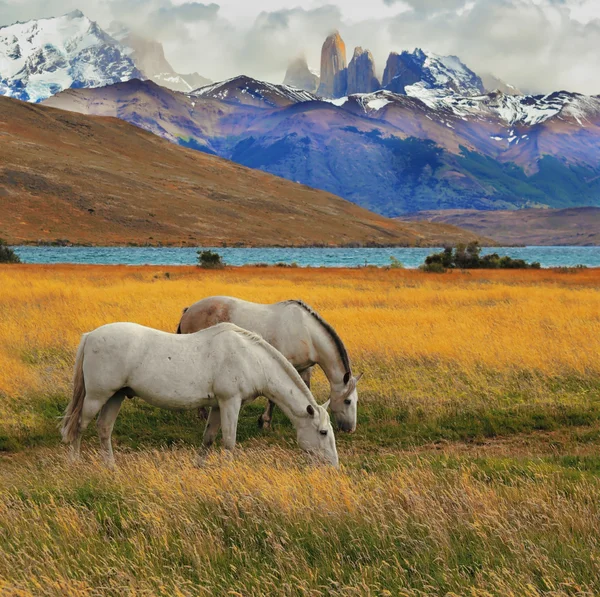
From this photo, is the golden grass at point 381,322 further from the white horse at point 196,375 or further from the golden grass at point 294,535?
the golden grass at point 294,535

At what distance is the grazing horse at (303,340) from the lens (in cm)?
1024

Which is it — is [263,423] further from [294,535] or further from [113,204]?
[113,204]

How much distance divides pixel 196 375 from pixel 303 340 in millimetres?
3143

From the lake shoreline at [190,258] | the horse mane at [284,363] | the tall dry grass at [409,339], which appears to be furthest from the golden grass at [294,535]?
the lake shoreline at [190,258]

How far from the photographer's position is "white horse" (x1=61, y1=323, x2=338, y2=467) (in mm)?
8266

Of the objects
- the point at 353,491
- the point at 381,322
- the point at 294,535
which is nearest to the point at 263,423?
→ the point at 353,491

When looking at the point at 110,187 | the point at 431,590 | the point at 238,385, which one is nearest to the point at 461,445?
the point at 238,385

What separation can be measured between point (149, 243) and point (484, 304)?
115 m

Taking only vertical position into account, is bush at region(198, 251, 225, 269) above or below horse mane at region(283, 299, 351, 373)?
below

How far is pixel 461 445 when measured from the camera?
10266 mm

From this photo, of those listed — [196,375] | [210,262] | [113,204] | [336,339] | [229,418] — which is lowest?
[210,262]

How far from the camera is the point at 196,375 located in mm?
8359

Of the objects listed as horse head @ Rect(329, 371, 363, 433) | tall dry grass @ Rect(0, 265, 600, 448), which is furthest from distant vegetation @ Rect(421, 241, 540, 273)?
horse head @ Rect(329, 371, 363, 433)

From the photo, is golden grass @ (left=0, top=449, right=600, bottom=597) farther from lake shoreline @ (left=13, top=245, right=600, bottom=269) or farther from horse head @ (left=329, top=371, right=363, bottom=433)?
lake shoreline @ (left=13, top=245, right=600, bottom=269)
